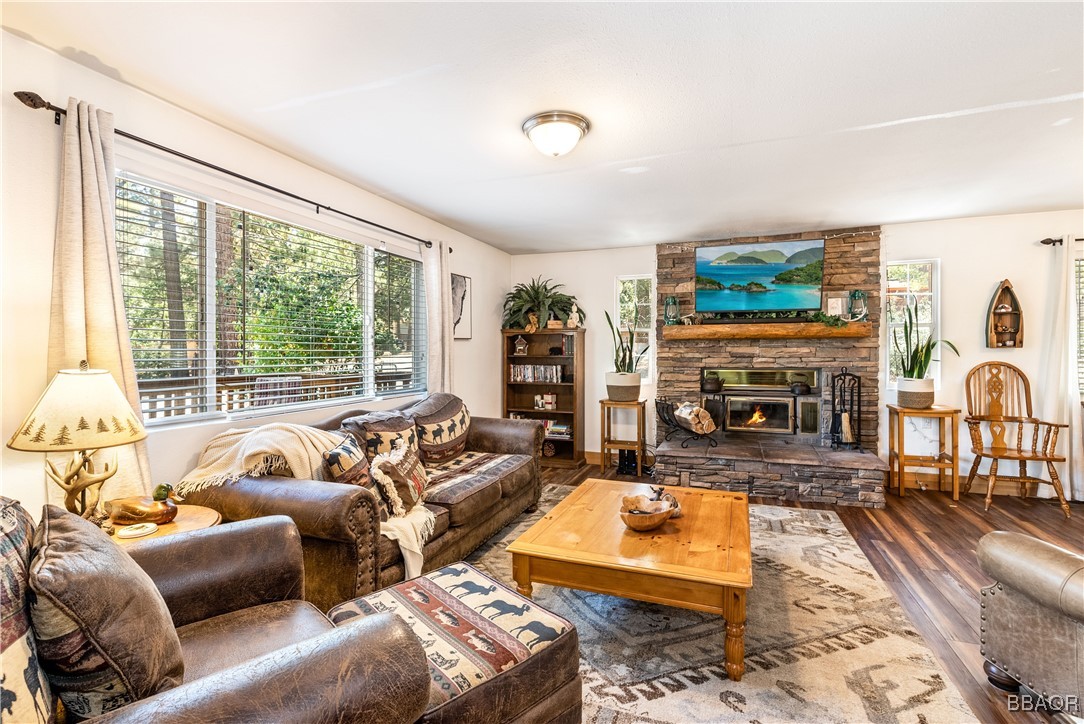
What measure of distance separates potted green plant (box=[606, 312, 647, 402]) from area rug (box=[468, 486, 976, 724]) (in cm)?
241

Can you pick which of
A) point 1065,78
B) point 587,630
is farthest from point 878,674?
point 1065,78

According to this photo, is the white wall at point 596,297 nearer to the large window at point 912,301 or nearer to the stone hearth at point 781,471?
the stone hearth at point 781,471

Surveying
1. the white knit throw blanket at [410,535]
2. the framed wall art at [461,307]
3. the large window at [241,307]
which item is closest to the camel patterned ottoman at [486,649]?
the white knit throw blanket at [410,535]

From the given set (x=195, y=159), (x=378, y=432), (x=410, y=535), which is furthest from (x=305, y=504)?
(x=195, y=159)

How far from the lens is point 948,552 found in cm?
304

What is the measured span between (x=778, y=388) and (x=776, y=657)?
11.1 ft

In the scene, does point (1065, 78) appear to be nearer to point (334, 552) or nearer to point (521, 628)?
point (521, 628)

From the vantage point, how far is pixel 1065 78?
83.5 inches

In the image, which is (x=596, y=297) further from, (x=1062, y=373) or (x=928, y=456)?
(x=1062, y=373)

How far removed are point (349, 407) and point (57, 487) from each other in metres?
1.70

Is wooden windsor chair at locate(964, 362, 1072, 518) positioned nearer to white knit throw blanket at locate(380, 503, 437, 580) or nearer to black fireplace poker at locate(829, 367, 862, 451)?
black fireplace poker at locate(829, 367, 862, 451)

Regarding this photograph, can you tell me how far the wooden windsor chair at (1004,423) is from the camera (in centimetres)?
390

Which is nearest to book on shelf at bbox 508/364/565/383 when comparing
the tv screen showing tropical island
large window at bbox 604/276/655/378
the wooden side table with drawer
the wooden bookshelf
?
the wooden bookshelf

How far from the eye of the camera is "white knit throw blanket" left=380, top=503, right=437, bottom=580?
2303 mm
